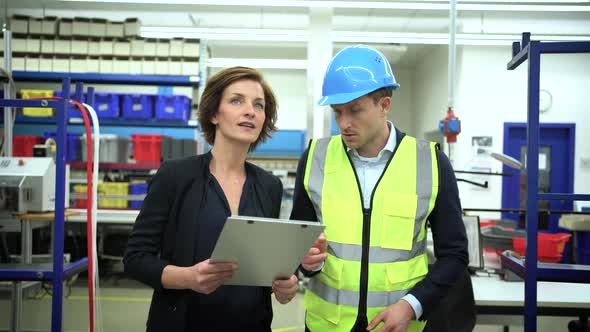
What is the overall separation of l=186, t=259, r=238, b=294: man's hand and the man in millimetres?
233

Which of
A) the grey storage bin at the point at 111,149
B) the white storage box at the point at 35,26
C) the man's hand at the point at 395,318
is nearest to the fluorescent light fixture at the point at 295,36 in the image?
the white storage box at the point at 35,26

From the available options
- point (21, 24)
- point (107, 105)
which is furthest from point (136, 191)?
point (21, 24)

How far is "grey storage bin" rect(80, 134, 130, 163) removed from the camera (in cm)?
Answer: 563

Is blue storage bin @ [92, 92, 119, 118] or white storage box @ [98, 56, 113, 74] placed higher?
white storage box @ [98, 56, 113, 74]

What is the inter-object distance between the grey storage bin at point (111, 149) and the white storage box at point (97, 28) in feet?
4.84

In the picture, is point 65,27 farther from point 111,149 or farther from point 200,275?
point 200,275

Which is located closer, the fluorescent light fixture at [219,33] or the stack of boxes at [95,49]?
the stack of boxes at [95,49]

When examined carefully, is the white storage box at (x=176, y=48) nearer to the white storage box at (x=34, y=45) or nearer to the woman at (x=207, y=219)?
the white storage box at (x=34, y=45)

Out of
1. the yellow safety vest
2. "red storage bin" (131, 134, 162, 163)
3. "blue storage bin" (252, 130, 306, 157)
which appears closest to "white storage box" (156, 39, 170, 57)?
"red storage bin" (131, 134, 162, 163)

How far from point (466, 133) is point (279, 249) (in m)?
7.02

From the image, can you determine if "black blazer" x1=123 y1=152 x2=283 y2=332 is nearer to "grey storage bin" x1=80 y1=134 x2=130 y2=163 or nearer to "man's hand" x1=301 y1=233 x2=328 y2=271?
"man's hand" x1=301 y1=233 x2=328 y2=271

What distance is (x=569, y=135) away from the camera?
755 centimetres

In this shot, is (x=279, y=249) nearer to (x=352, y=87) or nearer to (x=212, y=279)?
(x=212, y=279)

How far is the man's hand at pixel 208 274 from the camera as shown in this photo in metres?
1.20
